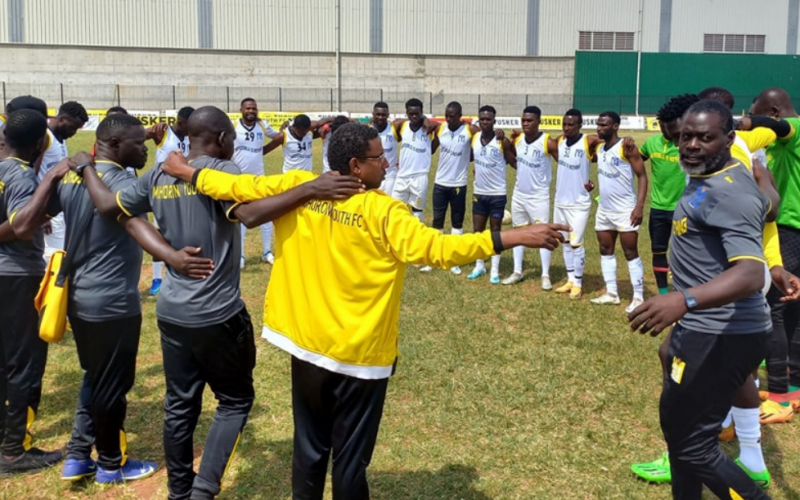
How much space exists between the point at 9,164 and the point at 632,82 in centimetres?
4696

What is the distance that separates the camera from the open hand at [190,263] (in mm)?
3961

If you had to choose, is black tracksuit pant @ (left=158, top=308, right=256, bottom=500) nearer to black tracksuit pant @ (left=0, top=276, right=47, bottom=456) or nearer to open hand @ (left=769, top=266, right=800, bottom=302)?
black tracksuit pant @ (left=0, top=276, right=47, bottom=456)

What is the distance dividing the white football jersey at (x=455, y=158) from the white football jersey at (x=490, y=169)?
1.24 ft

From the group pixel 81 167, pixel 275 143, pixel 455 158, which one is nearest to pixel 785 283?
pixel 81 167

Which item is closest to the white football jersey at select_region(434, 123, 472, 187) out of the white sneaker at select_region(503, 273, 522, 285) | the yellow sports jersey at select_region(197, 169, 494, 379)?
the white sneaker at select_region(503, 273, 522, 285)

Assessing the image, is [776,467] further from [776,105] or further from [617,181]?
[617,181]

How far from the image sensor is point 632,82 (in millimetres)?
47125

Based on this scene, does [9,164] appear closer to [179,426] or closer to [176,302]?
[176,302]

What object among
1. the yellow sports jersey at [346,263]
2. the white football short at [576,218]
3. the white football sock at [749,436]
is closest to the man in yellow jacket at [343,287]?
the yellow sports jersey at [346,263]

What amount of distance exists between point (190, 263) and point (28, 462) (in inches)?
89.9

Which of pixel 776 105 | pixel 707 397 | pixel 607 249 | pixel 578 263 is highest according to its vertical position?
pixel 776 105

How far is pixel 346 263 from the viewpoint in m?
3.53

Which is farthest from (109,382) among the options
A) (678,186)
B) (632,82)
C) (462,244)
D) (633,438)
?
(632,82)

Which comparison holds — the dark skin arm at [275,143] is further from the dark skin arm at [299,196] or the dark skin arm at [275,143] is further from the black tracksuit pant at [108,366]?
the dark skin arm at [299,196]
